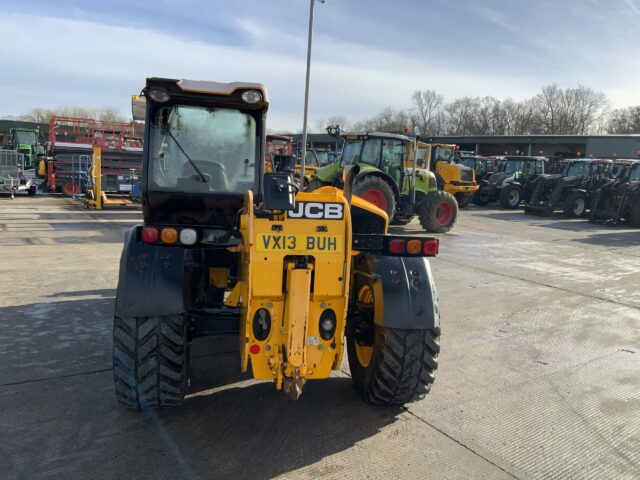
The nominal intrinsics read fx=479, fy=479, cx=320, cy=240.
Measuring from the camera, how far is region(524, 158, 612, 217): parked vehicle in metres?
19.4

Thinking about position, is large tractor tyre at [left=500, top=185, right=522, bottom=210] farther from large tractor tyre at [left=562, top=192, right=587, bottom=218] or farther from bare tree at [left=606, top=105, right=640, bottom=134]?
bare tree at [left=606, top=105, right=640, bottom=134]

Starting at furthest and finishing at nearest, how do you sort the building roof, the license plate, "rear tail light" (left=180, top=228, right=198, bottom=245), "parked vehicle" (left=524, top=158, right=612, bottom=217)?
1. the building roof
2. "parked vehicle" (left=524, top=158, right=612, bottom=217)
3. "rear tail light" (left=180, top=228, right=198, bottom=245)
4. the license plate

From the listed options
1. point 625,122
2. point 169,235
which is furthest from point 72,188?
point 625,122

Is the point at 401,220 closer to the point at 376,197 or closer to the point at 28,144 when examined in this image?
the point at 376,197

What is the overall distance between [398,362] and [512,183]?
21.5 metres

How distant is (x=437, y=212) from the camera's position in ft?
44.0

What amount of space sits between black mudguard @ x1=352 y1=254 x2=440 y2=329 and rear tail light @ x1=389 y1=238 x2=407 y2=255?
18cm

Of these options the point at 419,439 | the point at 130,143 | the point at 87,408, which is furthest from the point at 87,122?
the point at 419,439

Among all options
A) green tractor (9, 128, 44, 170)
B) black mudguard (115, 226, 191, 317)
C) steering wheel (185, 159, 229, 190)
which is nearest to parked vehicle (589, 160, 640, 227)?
steering wheel (185, 159, 229, 190)

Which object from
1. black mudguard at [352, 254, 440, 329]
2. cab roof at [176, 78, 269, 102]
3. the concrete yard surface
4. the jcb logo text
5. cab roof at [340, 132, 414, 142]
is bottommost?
the concrete yard surface

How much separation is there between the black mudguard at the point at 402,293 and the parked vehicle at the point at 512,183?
20.6m

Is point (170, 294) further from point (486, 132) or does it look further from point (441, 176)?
point (486, 132)

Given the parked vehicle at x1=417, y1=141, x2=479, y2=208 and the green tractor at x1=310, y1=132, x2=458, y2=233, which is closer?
the green tractor at x1=310, y1=132, x2=458, y2=233

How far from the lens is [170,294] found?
10.2 feet
